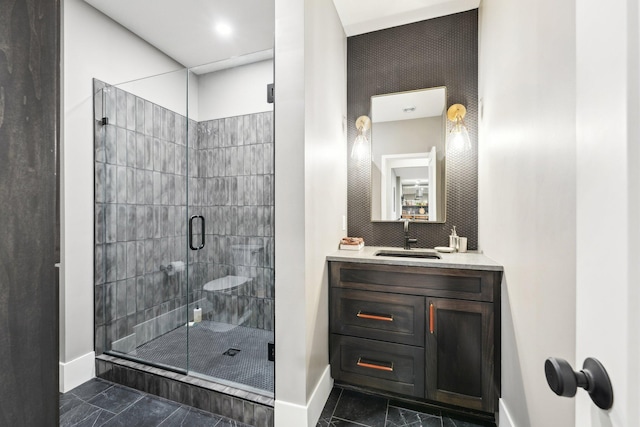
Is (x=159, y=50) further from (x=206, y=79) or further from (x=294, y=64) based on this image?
(x=294, y=64)

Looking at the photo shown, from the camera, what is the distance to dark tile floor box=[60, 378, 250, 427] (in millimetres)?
1669

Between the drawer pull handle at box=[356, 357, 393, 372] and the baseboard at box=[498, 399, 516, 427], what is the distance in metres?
0.62

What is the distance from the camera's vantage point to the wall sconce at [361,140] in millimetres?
2555

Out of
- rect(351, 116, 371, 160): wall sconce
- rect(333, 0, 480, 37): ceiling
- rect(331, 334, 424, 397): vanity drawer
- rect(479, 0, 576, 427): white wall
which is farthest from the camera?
rect(351, 116, 371, 160): wall sconce

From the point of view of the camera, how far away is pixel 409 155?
250 cm

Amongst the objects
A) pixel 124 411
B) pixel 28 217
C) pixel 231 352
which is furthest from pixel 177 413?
pixel 28 217

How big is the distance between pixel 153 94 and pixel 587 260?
314 cm

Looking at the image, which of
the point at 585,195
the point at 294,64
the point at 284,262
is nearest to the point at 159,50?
the point at 294,64

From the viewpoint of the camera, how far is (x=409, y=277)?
5.86ft

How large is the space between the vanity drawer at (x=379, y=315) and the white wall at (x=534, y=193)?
0.48 metres

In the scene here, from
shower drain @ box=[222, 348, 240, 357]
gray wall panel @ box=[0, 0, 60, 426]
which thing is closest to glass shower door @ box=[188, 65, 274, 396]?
shower drain @ box=[222, 348, 240, 357]

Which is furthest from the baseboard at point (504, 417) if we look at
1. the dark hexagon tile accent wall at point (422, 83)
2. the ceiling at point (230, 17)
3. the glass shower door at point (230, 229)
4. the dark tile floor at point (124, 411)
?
the ceiling at point (230, 17)

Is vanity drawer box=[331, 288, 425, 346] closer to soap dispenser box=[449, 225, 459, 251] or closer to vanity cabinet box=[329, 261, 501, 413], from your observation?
vanity cabinet box=[329, 261, 501, 413]

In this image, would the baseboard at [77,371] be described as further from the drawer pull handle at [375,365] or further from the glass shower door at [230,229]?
the drawer pull handle at [375,365]
